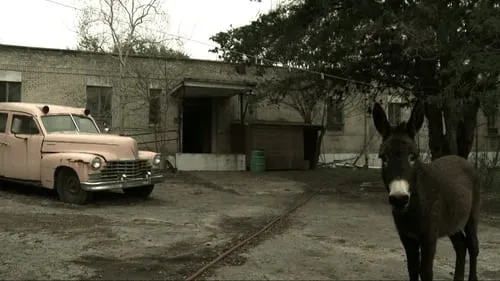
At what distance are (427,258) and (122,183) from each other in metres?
8.95

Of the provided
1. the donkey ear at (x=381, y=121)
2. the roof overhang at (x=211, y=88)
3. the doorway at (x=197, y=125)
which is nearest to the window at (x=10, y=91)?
the roof overhang at (x=211, y=88)

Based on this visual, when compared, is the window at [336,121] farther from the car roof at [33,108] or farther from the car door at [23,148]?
the car door at [23,148]

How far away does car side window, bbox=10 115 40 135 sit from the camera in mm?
13547

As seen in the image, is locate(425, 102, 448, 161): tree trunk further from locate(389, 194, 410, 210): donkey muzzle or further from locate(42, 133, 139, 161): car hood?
locate(389, 194, 410, 210): donkey muzzle

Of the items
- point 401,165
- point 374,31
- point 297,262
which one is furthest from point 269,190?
point 401,165

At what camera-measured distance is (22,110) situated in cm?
1377

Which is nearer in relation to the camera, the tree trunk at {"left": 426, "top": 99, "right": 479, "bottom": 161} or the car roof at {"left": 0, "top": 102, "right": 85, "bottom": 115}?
the car roof at {"left": 0, "top": 102, "right": 85, "bottom": 115}

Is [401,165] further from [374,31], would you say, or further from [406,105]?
[406,105]

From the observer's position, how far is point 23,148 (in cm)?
1347

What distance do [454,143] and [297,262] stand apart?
12.4 meters

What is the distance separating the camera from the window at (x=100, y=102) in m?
26.1

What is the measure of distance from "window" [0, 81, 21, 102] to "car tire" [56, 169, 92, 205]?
13.8 m

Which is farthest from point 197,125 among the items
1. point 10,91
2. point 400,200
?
point 400,200

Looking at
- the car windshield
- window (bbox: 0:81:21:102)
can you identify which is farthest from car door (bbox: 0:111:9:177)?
window (bbox: 0:81:21:102)
